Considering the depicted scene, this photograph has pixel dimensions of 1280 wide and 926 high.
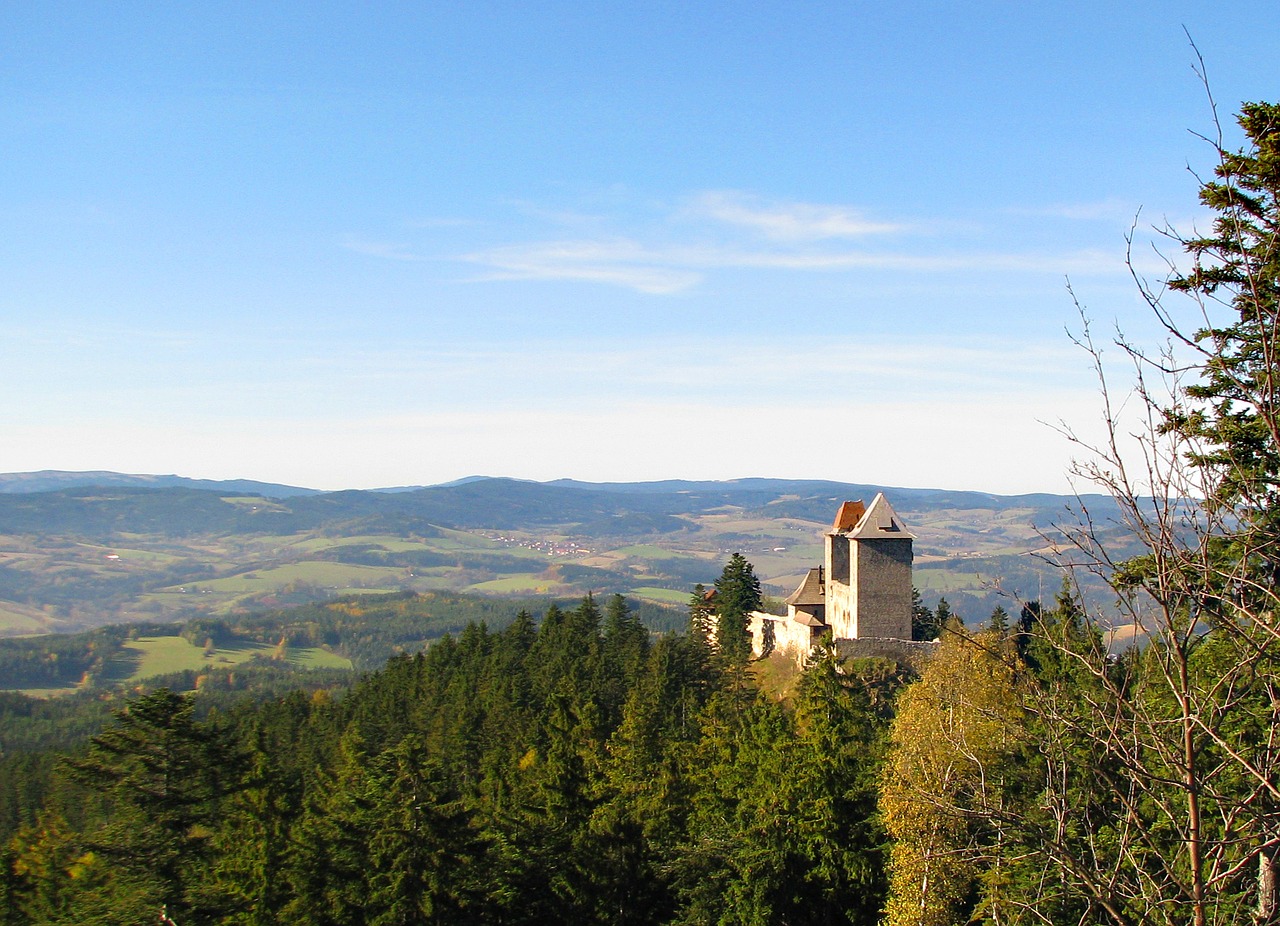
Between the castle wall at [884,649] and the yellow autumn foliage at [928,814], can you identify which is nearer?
the yellow autumn foliage at [928,814]

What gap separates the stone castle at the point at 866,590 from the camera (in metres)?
58.1

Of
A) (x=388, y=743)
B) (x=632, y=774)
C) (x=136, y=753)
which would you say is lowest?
(x=388, y=743)

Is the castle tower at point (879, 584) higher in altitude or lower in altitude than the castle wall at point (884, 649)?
higher

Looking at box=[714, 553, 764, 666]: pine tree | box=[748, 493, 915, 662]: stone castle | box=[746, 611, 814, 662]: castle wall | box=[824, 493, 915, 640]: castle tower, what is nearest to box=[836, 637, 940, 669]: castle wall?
box=[748, 493, 915, 662]: stone castle

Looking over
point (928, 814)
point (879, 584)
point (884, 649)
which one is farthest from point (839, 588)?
point (928, 814)

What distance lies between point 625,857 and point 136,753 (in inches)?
592

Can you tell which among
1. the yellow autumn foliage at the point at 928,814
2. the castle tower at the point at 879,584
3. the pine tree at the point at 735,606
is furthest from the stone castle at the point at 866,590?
the yellow autumn foliage at the point at 928,814

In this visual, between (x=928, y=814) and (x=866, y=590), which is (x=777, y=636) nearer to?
(x=866, y=590)

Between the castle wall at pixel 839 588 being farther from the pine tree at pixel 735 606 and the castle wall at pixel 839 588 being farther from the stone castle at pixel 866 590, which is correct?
the pine tree at pixel 735 606

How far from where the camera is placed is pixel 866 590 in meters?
58.3

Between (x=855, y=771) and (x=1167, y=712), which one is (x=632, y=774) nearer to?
(x=855, y=771)

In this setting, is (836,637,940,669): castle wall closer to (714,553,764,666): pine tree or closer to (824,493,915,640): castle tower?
(824,493,915,640): castle tower

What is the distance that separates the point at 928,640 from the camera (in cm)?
6228

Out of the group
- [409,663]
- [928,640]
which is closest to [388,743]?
[409,663]
